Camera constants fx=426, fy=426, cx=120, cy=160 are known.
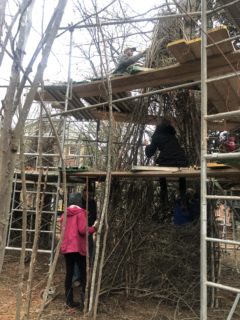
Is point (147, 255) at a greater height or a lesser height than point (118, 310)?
greater

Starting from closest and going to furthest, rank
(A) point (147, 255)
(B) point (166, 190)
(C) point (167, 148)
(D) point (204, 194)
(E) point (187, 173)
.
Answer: (D) point (204, 194) → (E) point (187, 173) → (C) point (167, 148) → (A) point (147, 255) → (B) point (166, 190)

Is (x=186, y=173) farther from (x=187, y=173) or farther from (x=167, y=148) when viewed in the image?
(x=167, y=148)

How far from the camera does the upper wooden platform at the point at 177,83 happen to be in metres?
5.33

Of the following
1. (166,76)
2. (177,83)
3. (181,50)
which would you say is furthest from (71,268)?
(181,50)

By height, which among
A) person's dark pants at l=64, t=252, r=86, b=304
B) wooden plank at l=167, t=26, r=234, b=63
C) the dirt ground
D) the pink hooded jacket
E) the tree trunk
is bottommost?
the dirt ground

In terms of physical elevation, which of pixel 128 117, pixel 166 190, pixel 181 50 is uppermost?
pixel 181 50

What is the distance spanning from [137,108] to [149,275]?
3.01 m

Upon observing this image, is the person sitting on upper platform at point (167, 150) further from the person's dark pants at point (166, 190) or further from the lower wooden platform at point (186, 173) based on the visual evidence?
the lower wooden platform at point (186, 173)

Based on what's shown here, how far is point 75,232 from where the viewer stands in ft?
21.6

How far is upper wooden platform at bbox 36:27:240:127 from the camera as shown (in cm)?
533

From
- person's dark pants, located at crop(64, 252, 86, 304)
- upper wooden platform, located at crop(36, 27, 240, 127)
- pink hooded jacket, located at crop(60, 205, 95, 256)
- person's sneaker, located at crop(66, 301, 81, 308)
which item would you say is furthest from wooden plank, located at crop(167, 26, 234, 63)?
person's sneaker, located at crop(66, 301, 81, 308)

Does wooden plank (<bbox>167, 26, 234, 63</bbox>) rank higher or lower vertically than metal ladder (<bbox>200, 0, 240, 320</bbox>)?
→ higher

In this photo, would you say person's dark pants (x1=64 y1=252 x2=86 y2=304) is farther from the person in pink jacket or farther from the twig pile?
the twig pile

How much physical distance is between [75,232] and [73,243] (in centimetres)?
17
